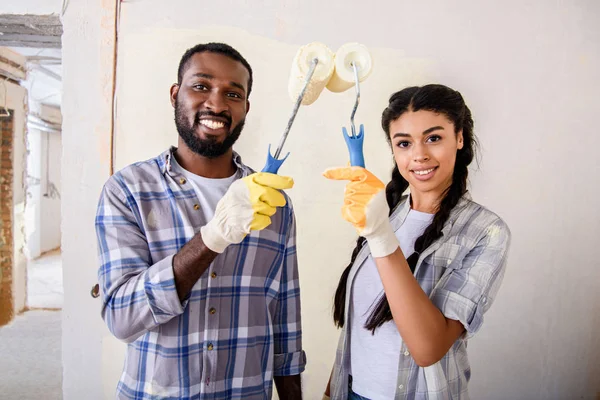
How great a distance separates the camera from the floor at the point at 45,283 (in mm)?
4020

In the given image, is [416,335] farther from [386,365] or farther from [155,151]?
[155,151]

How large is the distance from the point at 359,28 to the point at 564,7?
0.96 m

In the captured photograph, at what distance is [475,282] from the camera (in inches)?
36.9

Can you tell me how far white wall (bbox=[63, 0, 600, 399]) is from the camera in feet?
5.52

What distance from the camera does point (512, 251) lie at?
1.85 meters

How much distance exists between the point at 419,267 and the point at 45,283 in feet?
16.8

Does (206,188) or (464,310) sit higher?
(206,188)

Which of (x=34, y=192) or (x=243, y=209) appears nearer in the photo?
(x=243, y=209)

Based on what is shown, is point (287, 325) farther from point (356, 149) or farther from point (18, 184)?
point (18, 184)

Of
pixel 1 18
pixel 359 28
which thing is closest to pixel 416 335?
pixel 359 28

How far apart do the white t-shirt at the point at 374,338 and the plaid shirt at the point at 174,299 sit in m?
0.24

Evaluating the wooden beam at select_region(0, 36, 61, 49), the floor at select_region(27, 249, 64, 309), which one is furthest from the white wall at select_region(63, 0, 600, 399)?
the floor at select_region(27, 249, 64, 309)

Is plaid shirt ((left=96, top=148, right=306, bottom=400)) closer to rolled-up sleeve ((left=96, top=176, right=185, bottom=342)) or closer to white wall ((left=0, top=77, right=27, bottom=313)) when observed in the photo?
rolled-up sleeve ((left=96, top=176, right=185, bottom=342))

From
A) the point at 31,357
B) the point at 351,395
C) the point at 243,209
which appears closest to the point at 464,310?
the point at 351,395
